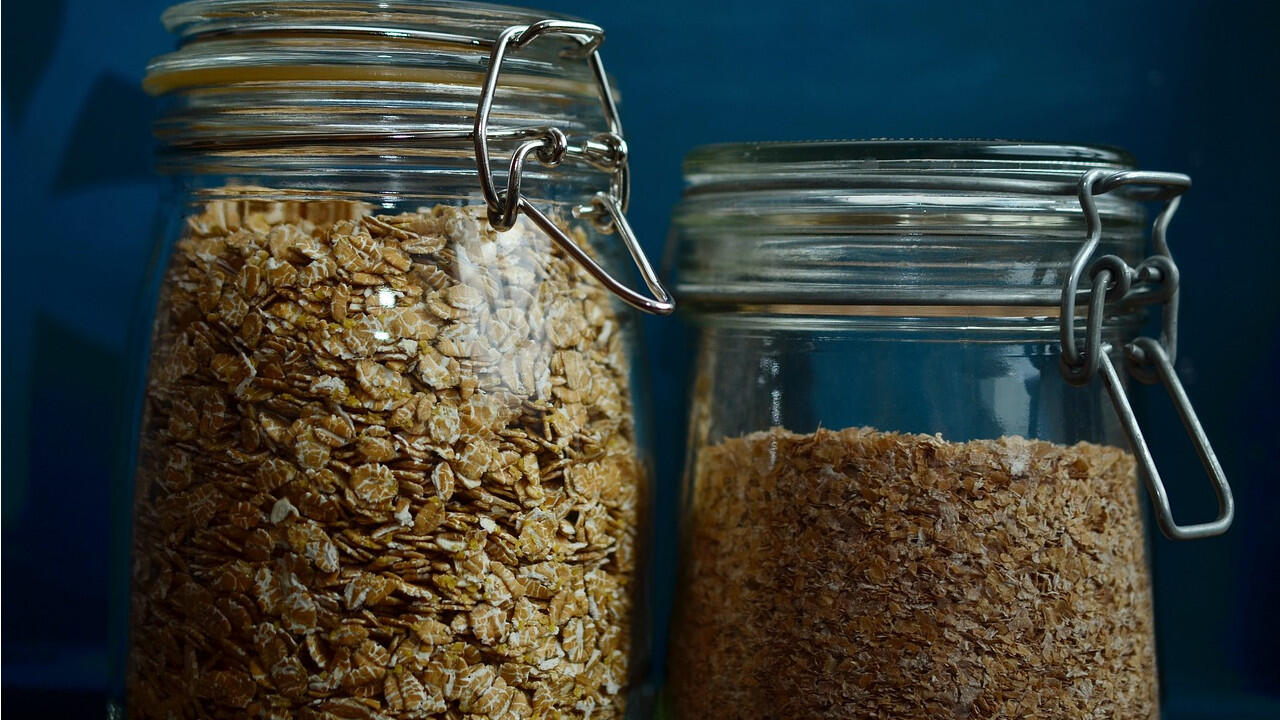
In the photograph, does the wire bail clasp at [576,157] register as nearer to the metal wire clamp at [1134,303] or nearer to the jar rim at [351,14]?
the jar rim at [351,14]

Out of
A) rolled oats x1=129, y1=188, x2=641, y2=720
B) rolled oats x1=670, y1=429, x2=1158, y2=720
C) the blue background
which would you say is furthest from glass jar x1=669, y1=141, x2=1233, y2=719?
the blue background

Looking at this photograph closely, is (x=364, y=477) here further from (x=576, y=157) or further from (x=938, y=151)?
(x=938, y=151)

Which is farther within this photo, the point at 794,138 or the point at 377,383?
the point at 794,138

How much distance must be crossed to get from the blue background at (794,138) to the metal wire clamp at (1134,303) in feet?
0.74

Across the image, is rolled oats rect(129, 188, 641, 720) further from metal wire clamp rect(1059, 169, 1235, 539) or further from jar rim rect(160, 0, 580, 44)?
metal wire clamp rect(1059, 169, 1235, 539)

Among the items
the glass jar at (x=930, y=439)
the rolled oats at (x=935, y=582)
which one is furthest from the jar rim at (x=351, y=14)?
the rolled oats at (x=935, y=582)

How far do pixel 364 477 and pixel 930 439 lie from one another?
0.29 m

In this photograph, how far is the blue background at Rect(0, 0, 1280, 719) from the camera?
2.88 feet

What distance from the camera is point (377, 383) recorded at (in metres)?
0.58

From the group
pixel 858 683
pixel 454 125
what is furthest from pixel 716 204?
pixel 858 683

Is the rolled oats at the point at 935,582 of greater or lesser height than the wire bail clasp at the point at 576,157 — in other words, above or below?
below

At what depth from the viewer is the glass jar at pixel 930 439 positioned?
24.1 inches

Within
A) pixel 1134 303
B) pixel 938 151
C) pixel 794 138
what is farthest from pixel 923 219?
pixel 794 138

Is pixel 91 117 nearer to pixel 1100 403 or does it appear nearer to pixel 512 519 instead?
pixel 512 519
